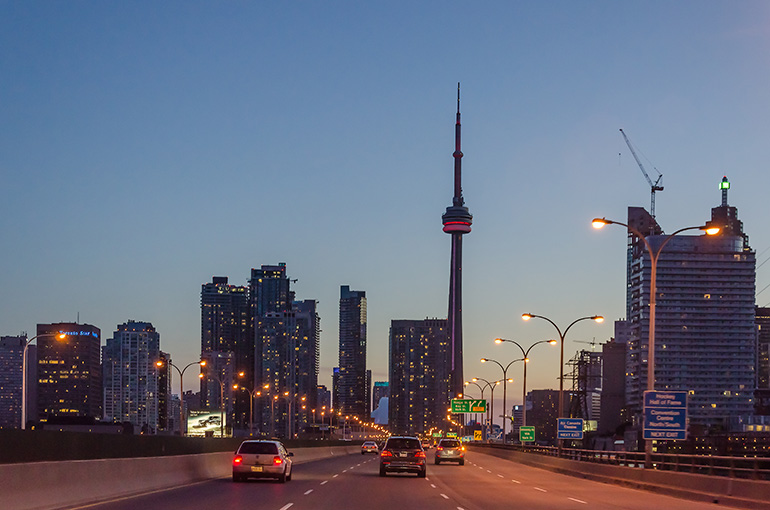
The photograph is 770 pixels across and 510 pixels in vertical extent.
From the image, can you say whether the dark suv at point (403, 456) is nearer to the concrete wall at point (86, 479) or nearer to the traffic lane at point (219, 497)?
the traffic lane at point (219, 497)

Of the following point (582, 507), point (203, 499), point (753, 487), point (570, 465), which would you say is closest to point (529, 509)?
point (582, 507)

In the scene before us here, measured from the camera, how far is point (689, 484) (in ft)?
99.2

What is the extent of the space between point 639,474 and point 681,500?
7820mm

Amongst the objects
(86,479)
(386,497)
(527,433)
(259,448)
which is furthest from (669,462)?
(527,433)

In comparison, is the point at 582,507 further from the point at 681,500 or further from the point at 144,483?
the point at 144,483

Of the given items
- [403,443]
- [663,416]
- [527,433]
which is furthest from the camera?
[527,433]

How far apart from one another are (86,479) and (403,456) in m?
19.4

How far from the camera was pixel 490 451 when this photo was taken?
10144 cm

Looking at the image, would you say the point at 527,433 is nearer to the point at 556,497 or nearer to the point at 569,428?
the point at 569,428

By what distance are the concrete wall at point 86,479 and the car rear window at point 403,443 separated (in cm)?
860

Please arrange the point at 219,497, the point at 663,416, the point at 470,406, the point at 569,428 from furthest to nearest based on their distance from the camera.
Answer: the point at 470,406, the point at 569,428, the point at 663,416, the point at 219,497

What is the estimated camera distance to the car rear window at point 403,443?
41219 mm

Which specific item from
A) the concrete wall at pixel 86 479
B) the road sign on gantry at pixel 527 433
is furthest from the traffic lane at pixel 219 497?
the road sign on gantry at pixel 527 433

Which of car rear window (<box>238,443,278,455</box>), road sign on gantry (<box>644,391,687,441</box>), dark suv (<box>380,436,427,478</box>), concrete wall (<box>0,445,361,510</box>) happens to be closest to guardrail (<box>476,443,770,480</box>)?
road sign on gantry (<box>644,391,687,441</box>)
